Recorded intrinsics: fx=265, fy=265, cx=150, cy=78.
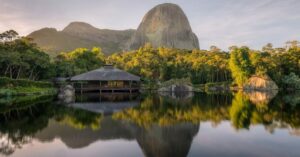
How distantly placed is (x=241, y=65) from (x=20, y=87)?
3364 centimetres

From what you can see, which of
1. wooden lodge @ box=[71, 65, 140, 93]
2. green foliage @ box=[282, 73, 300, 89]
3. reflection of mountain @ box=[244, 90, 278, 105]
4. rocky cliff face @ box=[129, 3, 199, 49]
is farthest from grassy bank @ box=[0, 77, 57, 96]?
rocky cliff face @ box=[129, 3, 199, 49]

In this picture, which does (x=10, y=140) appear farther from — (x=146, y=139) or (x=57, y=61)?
(x=57, y=61)

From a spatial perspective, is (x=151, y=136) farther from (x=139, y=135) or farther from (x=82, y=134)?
(x=82, y=134)

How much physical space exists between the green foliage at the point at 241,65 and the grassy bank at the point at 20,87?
29700mm

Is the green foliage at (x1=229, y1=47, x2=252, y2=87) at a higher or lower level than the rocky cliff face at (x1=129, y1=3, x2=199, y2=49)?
lower

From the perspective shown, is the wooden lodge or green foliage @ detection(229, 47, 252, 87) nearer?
the wooden lodge

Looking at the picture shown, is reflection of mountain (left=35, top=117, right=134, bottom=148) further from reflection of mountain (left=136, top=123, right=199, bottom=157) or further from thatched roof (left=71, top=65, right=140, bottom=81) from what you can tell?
thatched roof (left=71, top=65, right=140, bottom=81)

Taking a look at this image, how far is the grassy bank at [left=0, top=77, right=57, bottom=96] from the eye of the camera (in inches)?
1000

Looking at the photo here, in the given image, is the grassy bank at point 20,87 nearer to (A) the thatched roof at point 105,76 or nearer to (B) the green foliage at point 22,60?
(B) the green foliage at point 22,60

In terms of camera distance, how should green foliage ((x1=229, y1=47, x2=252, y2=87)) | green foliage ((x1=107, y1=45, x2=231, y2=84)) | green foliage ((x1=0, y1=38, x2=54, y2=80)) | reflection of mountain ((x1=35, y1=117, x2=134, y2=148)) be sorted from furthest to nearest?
green foliage ((x1=107, y1=45, x2=231, y2=84))
green foliage ((x1=229, y1=47, x2=252, y2=87))
green foliage ((x1=0, y1=38, x2=54, y2=80))
reflection of mountain ((x1=35, y1=117, x2=134, y2=148))

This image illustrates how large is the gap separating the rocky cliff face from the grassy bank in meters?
66.8

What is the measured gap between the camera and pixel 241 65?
44.6 meters

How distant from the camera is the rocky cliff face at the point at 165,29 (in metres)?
95.1

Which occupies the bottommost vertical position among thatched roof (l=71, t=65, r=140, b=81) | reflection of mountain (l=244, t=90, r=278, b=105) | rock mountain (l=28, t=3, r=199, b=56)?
reflection of mountain (l=244, t=90, r=278, b=105)
